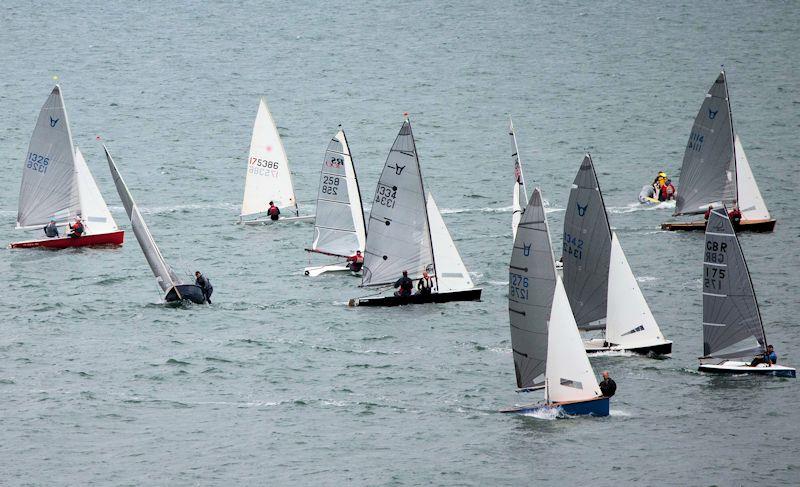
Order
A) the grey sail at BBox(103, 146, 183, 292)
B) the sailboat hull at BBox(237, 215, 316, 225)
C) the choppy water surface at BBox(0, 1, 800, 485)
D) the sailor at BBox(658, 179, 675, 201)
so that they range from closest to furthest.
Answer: the choppy water surface at BBox(0, 1, 800, 485), the grey sail at BBox(103, 146, 183, 292), the sailboat hull at BBox(237, 215, 316, 225), the sailor at BBox(658, 179, 675, 201)

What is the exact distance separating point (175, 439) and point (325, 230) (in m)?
24.0

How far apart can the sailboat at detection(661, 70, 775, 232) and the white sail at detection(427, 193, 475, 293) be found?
1945 cm

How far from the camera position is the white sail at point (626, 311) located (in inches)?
2076

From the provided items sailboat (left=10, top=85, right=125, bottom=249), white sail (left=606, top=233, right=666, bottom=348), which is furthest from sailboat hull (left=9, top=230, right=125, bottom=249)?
white sail (left=606, top=233, right=666, bottom=348)

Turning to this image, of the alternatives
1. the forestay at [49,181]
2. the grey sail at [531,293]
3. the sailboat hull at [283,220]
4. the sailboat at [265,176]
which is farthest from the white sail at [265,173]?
the grey sail at [531,293]

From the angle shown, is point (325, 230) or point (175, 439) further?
point (325, 230)

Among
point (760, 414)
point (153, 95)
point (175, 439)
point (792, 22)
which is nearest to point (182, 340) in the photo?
point (175, 439)

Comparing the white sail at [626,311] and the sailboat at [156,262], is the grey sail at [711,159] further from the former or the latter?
the sailboat at [156,262]

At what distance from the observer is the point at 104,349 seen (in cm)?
5600

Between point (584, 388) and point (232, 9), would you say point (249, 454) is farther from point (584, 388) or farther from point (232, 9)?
point (232, 9)

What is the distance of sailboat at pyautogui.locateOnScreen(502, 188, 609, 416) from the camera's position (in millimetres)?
46438

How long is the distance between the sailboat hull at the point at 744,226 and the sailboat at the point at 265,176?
2041 cm

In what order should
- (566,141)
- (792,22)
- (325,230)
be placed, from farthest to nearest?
(792,22) → (566,141) → (325,230)

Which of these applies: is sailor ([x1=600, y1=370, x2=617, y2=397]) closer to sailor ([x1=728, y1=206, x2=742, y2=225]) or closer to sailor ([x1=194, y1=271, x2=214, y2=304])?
sailor ([x1=194, y1=271, x2=214, y2=304])
